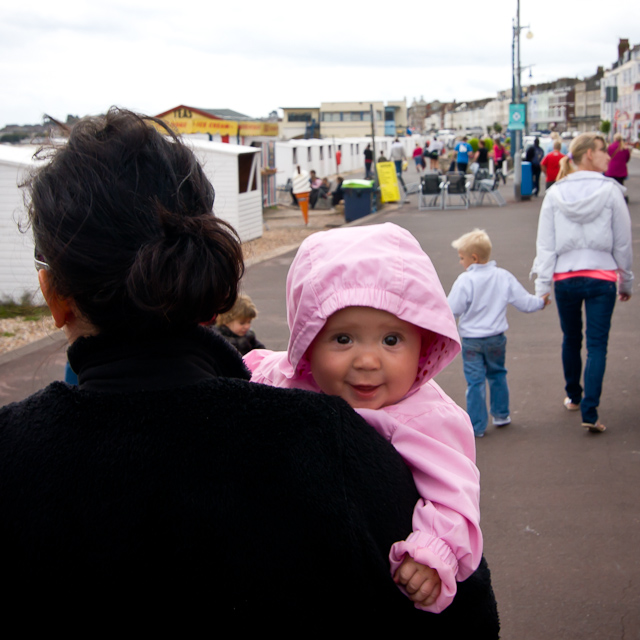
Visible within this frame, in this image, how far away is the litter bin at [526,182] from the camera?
23.6 meters

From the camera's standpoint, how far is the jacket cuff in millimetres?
1209

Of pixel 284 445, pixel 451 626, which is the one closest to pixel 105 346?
pixel 284 445

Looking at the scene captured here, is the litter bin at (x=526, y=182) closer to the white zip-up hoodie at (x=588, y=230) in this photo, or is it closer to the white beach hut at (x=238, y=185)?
the white beach hut at (x=238, y=185)

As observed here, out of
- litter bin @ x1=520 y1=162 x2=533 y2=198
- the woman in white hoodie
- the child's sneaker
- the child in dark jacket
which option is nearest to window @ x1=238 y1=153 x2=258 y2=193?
litter bin @ x1=520 y1=162 x2=533 y2=198

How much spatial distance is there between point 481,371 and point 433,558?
167 inches

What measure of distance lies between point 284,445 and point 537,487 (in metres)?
3.83

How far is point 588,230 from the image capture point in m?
5.27

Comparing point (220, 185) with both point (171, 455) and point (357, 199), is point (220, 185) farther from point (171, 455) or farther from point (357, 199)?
point (171, 455)

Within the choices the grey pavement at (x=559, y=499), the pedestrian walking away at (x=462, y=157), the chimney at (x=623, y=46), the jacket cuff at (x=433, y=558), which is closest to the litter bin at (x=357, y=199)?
the pedestrian walking away at (x=462, y=157)

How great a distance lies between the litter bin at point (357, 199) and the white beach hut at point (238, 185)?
255 centimetres

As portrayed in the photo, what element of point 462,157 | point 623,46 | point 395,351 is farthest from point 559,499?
point 623,46

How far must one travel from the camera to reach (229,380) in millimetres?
1125

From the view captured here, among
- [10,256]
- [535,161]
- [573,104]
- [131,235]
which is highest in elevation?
[573,104]

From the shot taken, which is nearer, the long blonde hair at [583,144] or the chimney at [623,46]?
the long blonde hair at [583,144]
